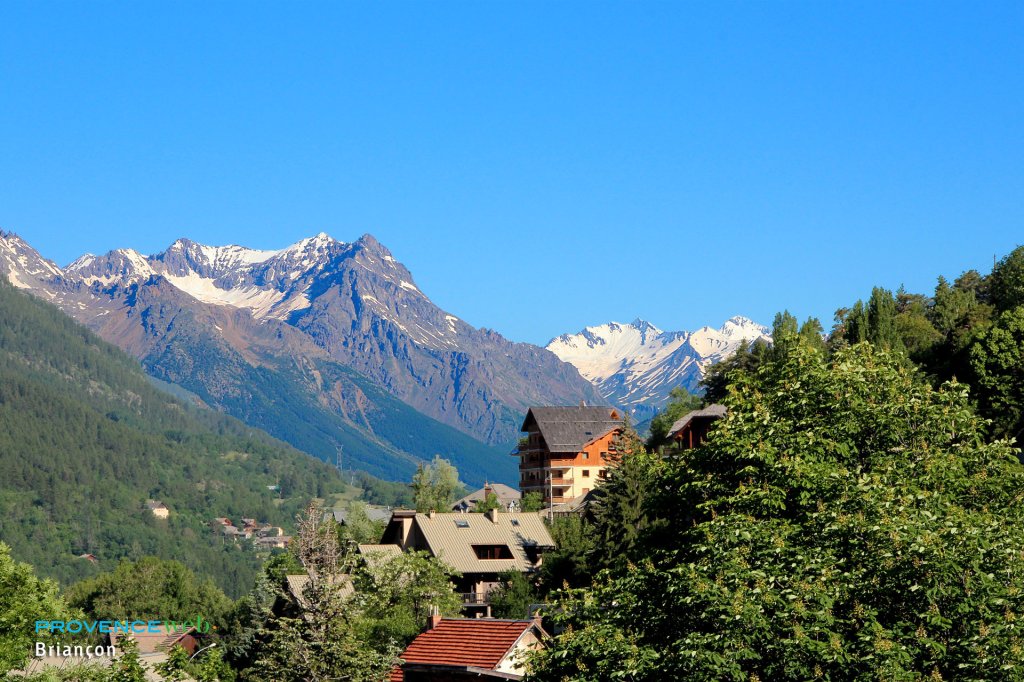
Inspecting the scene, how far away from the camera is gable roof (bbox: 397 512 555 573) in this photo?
106 m

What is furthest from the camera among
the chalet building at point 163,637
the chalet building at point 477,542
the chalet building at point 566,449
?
the chalet building at point 566,449

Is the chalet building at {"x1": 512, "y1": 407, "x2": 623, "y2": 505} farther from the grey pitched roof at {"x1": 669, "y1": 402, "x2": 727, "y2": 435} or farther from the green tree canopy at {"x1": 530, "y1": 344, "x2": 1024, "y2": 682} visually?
the green tree canopy at {"x1": 530, "y1": 344, "x2": 1024, "y2": 682}

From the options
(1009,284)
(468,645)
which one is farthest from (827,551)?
(1009,284)

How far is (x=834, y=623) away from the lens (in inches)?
1267

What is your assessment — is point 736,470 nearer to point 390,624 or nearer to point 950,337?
point 390,624

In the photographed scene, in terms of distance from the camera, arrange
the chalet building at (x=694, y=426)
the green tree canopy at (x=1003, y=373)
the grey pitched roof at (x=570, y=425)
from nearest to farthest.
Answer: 1. the green tree canopy at (x=1003, y=373)
2. the chalet building at (x=694, y=426)
3. the grey pitched roof at (x=570, y=425)

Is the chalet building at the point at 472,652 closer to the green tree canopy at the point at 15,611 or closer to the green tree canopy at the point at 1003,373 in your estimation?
the green tree canopy at the point at 15,611

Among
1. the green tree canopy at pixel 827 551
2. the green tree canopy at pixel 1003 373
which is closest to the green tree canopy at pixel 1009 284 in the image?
the green tree canopy at pixel 1003 373

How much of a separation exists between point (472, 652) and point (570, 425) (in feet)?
399

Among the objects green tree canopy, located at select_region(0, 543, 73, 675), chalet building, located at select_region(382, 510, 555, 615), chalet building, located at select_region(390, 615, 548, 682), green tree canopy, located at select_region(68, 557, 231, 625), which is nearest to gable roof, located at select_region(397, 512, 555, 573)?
chalet building, located at select_region(382, 510, 555, 615)

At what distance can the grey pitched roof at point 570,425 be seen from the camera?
559 feet

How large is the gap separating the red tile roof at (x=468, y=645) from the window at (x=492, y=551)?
52.6 m

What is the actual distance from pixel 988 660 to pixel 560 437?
142462 mm

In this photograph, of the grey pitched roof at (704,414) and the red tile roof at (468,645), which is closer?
the red tile roof at (468,645)
